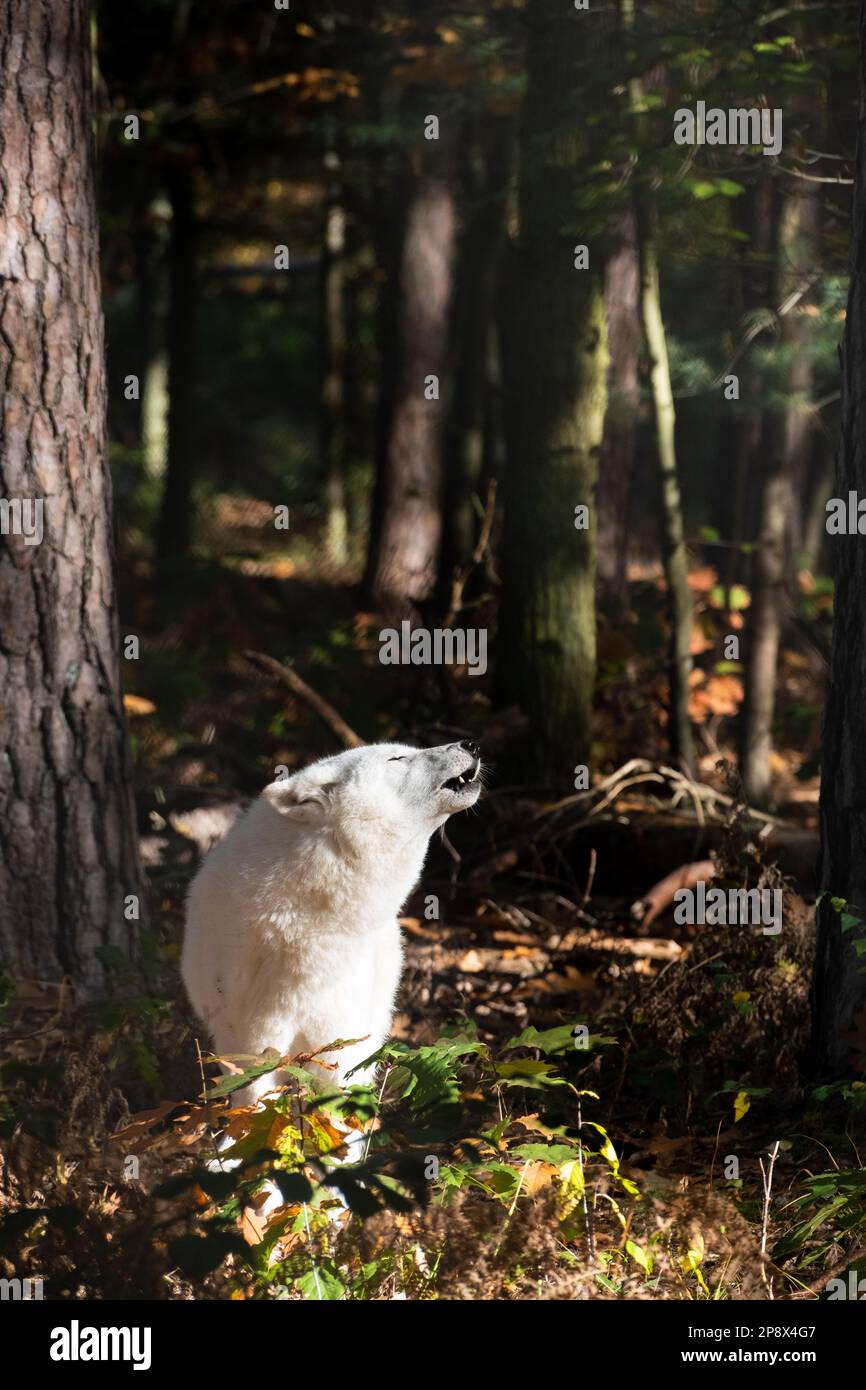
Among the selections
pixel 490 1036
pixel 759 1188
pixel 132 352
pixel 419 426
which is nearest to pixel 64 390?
pixel 490 1036

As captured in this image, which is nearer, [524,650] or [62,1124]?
[62,1124]

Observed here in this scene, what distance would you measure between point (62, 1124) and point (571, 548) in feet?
16.5

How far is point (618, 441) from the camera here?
12.5m

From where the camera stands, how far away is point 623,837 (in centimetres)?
758

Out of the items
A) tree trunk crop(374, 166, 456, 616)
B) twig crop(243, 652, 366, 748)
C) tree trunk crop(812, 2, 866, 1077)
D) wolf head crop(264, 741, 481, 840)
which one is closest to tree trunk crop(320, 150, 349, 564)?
tree trunk crop(374, 166, 456, 616)

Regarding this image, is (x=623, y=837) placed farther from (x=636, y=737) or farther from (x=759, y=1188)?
(x=759, y=1188)

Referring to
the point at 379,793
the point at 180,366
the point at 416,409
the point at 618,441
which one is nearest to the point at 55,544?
the point at 379,793

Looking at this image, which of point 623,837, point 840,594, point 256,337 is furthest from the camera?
point 256,337

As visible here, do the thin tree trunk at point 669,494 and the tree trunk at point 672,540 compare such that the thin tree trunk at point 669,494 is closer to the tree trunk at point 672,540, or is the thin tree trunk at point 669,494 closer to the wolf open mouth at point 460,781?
the tree trunk at point 672,540

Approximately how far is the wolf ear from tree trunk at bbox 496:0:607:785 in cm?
387

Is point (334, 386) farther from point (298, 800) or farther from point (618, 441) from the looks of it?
point (298, 800)

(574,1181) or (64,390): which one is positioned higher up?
(64,390)

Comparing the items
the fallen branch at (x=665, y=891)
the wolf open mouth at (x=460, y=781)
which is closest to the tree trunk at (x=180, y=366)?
the fallen branch at (x=665, y=891)

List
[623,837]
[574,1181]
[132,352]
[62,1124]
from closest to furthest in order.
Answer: [574,1181], [62,1124], [623,837], [132,352]
